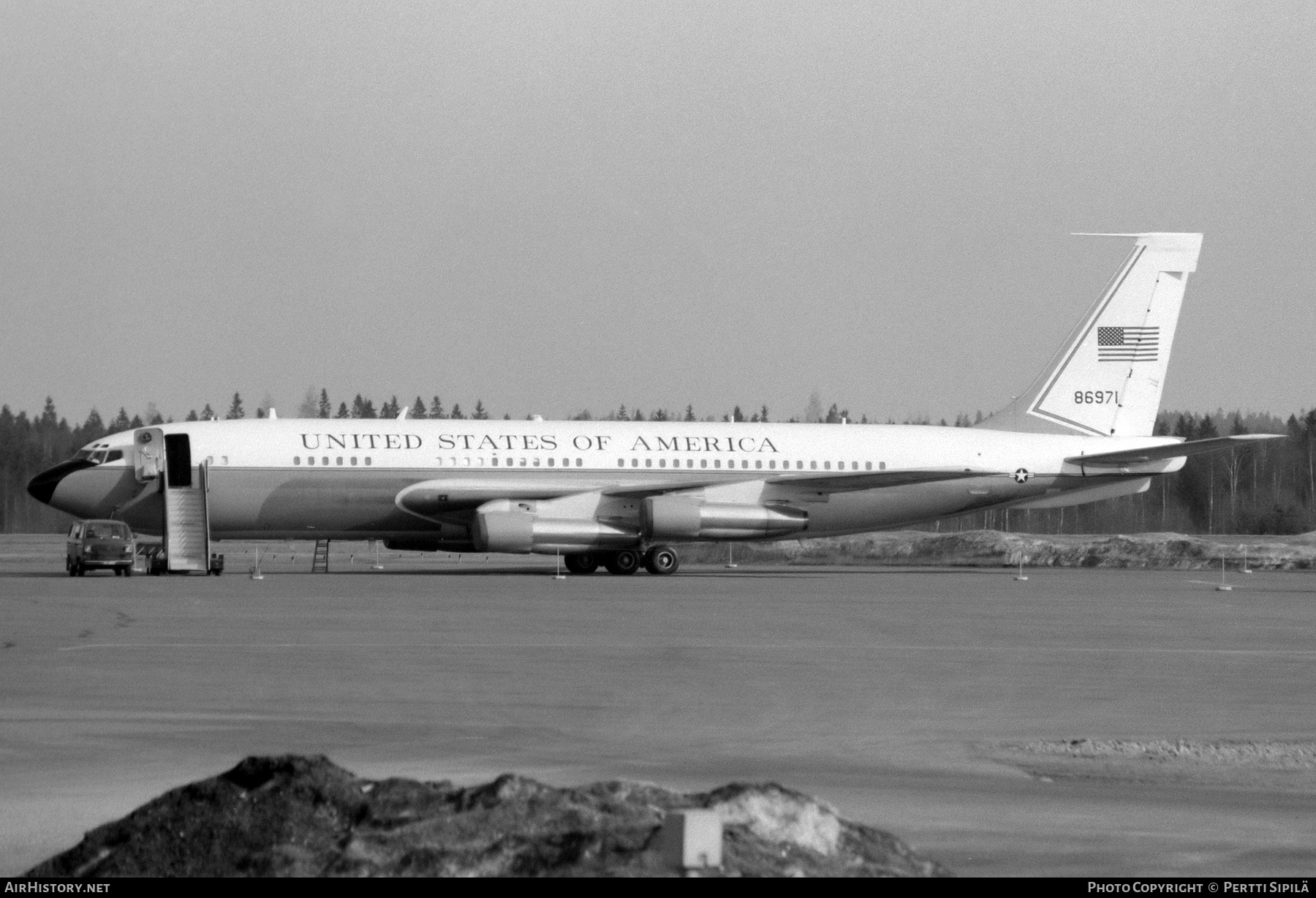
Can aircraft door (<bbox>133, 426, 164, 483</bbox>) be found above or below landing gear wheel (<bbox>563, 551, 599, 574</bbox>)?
above

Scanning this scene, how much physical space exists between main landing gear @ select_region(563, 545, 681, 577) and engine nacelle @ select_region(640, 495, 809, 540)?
3.85 ft

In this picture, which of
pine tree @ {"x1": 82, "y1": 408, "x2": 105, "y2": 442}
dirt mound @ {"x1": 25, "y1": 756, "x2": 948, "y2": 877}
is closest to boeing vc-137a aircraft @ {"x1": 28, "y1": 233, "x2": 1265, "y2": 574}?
dirt mound @ {"x1": 25, "y1": 756, "x2": 948, "y2": 877}

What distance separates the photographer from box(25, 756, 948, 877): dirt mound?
571cm

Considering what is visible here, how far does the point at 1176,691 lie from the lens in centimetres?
1648

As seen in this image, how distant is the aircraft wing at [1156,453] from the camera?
43.1m

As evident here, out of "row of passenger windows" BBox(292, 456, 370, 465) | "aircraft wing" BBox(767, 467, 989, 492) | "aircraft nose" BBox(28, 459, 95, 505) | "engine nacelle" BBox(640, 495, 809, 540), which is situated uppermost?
"row of passenger windows" BBox(292, 456, 370, 465)

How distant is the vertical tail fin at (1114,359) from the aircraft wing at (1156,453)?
1.91m

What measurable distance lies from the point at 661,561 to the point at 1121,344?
15.2m

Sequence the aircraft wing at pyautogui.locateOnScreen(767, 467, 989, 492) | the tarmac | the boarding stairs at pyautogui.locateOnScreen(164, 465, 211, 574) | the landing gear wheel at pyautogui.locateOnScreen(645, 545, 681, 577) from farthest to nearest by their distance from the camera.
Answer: the aircraft wing at pyautogui.locateOnScreen(767, 467, 989, 492), the landing gear wheel at pyautogui.locateOnScreen(645, 545, 681, 577), the boarding stairs at pyautogui.locateOnScreen(164, 465, 211, 574), the tarmac

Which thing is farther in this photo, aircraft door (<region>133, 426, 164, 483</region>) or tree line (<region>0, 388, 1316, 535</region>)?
tree line (<region>0, 388, 1316, 535</region>)

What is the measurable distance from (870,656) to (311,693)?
717 cm

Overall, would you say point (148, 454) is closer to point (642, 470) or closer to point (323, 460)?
point (323, 460)

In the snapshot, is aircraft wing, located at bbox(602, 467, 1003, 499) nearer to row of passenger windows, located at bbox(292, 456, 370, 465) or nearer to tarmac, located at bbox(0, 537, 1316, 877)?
row of passenger windows, located at bbox(292, 456, 370, 465)

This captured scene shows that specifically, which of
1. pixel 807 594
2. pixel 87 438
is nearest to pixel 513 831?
pixel 807 594
